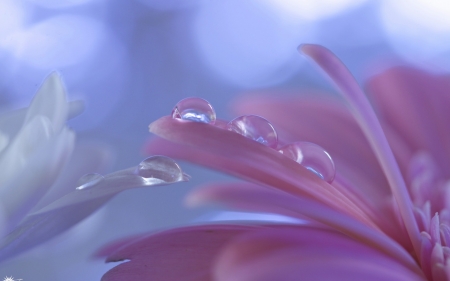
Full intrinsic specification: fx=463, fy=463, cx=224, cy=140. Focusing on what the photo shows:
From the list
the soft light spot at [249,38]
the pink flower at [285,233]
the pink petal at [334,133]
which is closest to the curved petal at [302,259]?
the pink flower at [285,233]

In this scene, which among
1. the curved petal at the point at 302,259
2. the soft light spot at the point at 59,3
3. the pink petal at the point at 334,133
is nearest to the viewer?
the curved petal at the point at 302,259

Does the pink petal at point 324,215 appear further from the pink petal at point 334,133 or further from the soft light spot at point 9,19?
the soft light spot at point 9,19

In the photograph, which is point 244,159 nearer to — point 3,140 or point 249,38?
point 3,140

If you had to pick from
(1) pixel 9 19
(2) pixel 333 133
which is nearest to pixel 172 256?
(2) pixel 333 133

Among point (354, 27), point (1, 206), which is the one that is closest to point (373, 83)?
point (354, 27)

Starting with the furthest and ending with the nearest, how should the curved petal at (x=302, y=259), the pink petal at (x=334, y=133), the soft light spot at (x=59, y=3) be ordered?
the soft light spot at (x=59, y=3), the pink petal at (x=334, y=133), the curved petal at (x=302, y=259)

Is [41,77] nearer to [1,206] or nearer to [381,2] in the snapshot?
[1,206]

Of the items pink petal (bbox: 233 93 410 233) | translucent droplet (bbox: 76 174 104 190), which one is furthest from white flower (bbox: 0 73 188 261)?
pink petal (bbox: 233 93 410 233)
